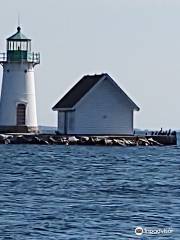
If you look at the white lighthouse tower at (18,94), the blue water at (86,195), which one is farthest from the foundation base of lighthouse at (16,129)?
the blue water at (86,195)

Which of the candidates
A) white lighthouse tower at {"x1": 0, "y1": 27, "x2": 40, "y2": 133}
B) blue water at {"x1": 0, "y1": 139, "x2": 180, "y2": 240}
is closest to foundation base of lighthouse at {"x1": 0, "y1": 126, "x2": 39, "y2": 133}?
white lighthouse tower at {"x1": 0, "y1": 27, "x2": 40, "y2": 133}

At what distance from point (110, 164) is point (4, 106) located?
53.0ft

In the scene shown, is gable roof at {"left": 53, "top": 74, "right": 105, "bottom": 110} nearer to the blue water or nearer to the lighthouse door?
the lighthouse door

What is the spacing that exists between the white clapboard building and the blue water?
7.25 meters

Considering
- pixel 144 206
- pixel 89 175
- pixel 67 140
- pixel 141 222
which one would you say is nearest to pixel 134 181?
pixel 89 175

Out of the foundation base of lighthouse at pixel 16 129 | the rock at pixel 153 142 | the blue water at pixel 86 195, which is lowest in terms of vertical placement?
the blue water at pixel 86 195

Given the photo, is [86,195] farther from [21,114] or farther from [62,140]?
[21,114]

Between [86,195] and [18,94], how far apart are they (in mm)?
29653

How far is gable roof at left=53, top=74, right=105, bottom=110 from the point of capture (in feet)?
189

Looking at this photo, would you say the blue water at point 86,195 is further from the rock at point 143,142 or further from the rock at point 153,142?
the rock at point 153,142

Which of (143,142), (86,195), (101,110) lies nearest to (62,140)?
(101,110)

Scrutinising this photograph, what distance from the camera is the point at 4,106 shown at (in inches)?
2309

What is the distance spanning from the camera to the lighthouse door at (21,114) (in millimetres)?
58594

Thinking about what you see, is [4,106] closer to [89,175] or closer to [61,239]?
[89,175]
